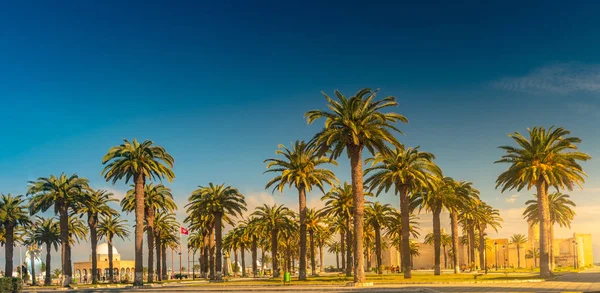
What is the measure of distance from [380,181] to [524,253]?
119 m

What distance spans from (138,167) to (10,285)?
23.2 meters

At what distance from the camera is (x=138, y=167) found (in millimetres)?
72000

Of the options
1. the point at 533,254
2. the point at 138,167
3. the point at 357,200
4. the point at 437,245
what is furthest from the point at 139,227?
the point at 533,254

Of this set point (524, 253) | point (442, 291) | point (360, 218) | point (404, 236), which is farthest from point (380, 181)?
point (524, 253)

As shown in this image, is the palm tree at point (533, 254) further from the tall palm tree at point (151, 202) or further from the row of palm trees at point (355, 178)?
the tall palm tree at point (151, 202)

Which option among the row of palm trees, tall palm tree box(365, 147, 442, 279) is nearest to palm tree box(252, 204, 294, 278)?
the row of palm trees

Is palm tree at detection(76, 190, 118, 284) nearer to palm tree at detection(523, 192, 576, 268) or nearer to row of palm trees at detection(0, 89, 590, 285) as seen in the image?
row of palm trees at detection(0, 89, 590, 285)

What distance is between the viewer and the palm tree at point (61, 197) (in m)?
77.0

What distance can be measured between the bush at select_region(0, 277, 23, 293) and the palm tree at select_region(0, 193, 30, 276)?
37.0 meters

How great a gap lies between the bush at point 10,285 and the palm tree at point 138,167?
716 inches

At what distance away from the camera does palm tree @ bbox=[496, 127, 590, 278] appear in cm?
5978

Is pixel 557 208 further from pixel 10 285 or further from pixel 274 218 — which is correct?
pixel 10 285

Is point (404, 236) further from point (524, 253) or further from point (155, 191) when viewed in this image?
point (524, 253)

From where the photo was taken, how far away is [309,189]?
7050cm
